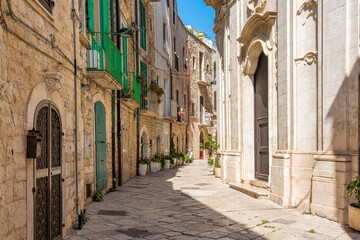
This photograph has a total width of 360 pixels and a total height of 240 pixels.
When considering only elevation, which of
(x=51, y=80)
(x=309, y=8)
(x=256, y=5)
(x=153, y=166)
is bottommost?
(x=153, y=166)

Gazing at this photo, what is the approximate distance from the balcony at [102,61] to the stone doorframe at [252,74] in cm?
392

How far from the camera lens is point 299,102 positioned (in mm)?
7172

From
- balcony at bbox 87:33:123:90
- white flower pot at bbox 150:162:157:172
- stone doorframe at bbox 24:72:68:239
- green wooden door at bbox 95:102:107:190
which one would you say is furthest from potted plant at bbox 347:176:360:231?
white flower pot at bbox 150:162:157:172

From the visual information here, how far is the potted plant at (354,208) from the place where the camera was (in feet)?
17.0

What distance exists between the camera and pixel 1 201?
314 centimetres

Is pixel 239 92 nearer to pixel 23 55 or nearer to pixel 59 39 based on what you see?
pixel 59 39

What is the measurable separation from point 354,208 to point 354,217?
140 millimetres

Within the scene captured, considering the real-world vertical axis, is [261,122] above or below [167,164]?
above

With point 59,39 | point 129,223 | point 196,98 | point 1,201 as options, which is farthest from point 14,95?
point 196,98

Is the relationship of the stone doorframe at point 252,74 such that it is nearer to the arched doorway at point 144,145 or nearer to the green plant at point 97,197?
the green plant at point 97,197

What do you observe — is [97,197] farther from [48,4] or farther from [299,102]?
[299,102]

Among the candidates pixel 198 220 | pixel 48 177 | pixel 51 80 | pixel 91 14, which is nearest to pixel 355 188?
pixel 198 220

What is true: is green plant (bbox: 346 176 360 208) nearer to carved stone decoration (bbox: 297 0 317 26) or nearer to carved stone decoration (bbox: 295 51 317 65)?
carved stone decoration (bbox: 295 51 317 65)

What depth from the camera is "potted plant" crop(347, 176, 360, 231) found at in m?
5.20
